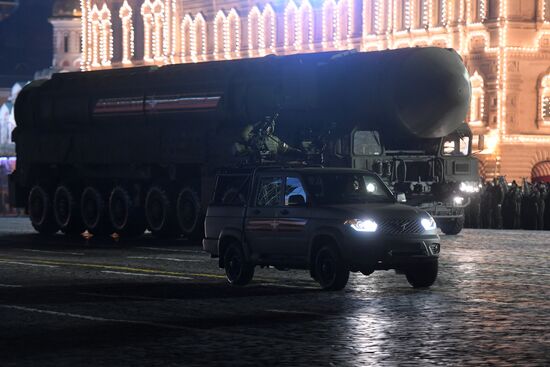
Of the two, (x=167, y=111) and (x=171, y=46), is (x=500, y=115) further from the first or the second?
(x=167, y=111)

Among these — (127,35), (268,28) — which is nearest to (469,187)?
(268,28)

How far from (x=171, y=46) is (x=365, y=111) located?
6940 cm

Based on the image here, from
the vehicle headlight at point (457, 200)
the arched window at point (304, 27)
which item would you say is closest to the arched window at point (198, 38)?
the arched window at point (304, 27)

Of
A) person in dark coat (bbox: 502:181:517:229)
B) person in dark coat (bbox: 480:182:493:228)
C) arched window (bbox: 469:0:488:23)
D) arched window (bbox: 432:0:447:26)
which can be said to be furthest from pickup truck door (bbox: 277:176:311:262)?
arched window (bbox: 432:0:447:26)

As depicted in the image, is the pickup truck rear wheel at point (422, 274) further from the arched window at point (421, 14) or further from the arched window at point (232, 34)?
the arched window at point (232, 34)

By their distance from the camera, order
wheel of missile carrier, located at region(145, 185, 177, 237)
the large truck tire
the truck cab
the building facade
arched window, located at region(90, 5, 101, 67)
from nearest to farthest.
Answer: the truck cab → wheel of missile carrier, located at region(145, 185, 177, 237) → the large truck tire → the building facade → arched window, located at region(90, 5, 101, 67)

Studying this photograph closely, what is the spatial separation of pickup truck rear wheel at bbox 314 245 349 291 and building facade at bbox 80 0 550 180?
4984 cm

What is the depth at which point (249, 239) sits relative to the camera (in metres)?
20.3

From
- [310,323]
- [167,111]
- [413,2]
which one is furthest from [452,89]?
[413,2]

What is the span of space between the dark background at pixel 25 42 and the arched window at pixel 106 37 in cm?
4653

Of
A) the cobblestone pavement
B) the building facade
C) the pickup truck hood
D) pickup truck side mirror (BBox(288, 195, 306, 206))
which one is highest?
the building facade

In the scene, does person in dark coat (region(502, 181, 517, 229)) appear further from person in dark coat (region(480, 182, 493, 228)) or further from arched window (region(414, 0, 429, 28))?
arched window (region(414, 0, 429, 28))

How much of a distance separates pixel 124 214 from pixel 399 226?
684 inches

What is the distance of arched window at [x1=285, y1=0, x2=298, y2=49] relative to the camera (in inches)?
3570
